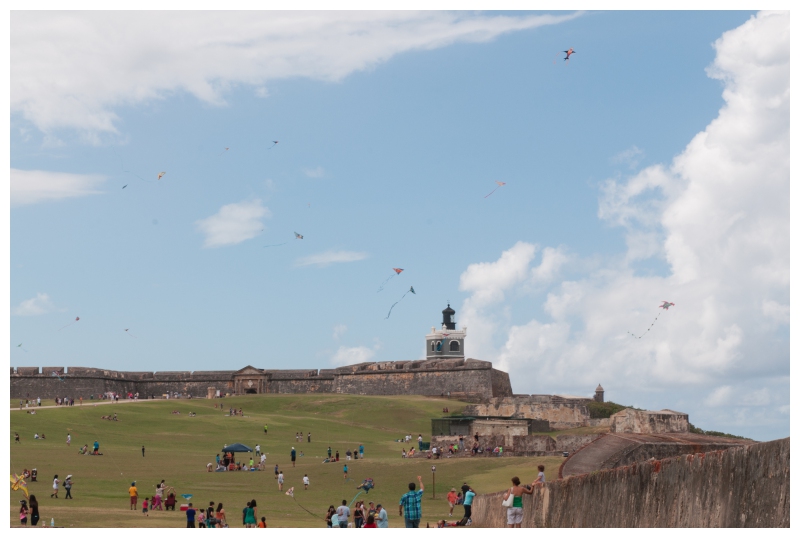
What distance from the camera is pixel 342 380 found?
7369 cm

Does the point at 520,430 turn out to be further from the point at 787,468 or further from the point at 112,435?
the point at 787,468

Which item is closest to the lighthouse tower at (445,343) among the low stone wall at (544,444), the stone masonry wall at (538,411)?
the stone masonry wall at (538,411)

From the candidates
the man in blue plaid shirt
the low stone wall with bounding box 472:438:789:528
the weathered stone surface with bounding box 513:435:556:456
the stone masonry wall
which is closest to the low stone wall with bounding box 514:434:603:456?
the weathered stone surface with bounding box 513:435:556:456

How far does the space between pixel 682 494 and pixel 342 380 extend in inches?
2554

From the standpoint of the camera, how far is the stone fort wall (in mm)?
70938

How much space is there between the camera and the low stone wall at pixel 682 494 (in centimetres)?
796

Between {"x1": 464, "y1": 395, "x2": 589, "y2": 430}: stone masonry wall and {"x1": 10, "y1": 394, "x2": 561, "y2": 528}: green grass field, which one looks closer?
{"x1": 10, "y1": 394, "x2": 561, "y2": 528}: green grass field

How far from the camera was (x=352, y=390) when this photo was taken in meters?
73.0

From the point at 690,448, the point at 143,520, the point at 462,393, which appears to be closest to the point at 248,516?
the point at 143,520

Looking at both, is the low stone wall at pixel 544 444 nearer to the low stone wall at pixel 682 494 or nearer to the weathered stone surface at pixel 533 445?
the weathered stone surface at pixel 533 445

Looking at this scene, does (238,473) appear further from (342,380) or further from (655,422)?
(342,380)

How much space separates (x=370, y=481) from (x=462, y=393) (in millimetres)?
42621

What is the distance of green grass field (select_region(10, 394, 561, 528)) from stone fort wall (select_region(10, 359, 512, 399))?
25.9ft

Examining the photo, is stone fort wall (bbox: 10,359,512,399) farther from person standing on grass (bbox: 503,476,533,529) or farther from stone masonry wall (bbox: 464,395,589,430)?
person standing on grass (bbox: 503,476,533,529)
